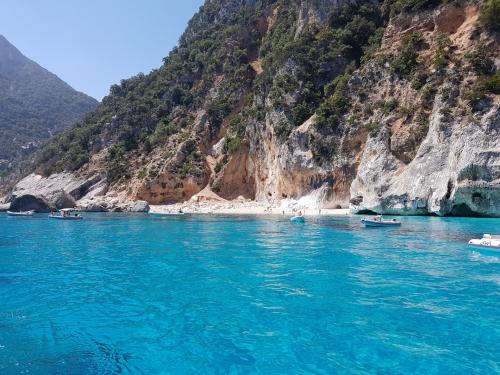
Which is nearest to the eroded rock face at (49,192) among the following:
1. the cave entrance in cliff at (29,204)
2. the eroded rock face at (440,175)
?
the cave entrance in cliff at (29,204)

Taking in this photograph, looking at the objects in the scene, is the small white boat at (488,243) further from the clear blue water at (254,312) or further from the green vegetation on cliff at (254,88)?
the green vegetation on cliff at (254,88)

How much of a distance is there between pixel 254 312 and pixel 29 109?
577 feet

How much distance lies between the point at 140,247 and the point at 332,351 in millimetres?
16459

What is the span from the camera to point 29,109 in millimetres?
157500

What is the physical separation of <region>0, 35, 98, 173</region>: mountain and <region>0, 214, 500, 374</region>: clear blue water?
118 metres

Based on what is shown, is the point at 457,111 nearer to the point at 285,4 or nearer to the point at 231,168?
the point at 231,168

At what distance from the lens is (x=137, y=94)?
9269 cm

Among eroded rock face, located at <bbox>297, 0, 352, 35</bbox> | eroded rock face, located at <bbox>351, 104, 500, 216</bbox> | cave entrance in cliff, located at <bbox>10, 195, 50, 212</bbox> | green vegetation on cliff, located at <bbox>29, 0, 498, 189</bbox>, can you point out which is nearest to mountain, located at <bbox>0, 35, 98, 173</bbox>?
green vegetation on cliff, located at <bbox>29, 0, 498, 189</bbox>

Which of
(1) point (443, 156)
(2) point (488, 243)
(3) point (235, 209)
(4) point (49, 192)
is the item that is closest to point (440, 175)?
(1) point (443, 156)

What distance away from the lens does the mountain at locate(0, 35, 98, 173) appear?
130375mm

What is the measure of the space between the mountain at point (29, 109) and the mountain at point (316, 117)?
49308 millimetres

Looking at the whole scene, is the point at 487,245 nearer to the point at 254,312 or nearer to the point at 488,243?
the point at 488,243

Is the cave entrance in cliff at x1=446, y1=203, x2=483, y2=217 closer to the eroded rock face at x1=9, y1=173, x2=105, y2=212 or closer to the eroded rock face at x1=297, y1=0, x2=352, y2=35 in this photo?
the eroded rock face at x1=297, y1=0, x2=352, y2=35

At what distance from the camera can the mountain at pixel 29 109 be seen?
13038cm
